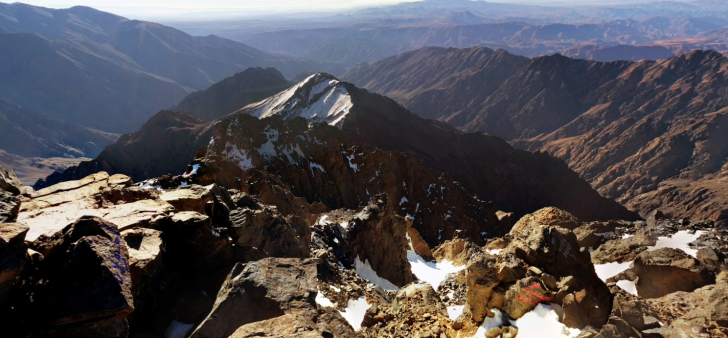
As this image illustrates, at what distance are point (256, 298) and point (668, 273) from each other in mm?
16881

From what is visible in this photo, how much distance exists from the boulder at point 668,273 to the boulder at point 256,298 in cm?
1533

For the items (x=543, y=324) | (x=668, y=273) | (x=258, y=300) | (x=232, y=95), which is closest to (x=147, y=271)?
(x=258, y=300)

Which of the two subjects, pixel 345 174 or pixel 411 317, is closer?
pixel 411 317

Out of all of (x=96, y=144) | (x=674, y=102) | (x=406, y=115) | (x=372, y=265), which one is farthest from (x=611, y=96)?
(x=96, y=144)

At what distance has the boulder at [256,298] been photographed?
676cm

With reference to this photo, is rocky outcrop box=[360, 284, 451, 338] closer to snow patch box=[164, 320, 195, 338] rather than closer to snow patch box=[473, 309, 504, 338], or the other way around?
snow patch box=[473, 309, 504, 338]

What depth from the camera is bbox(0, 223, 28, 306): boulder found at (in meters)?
5.41

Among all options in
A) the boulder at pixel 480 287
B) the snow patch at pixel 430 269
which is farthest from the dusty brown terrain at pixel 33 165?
the boulder at pixel 480 287

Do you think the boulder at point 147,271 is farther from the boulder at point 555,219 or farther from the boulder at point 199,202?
the boulder at point 555,219

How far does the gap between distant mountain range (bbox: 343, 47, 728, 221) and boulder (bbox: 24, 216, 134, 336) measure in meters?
85.1

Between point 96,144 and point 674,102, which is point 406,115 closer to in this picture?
point 674,102

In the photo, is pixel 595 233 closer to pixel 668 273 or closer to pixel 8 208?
pixel 668 273

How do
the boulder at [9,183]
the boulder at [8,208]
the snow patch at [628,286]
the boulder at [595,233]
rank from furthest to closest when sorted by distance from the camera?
the boulder at [595,233]
the snow patch at [628,286]
the boulder at [9,183]
the boulder at [8,208]

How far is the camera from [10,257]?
18.1ft
